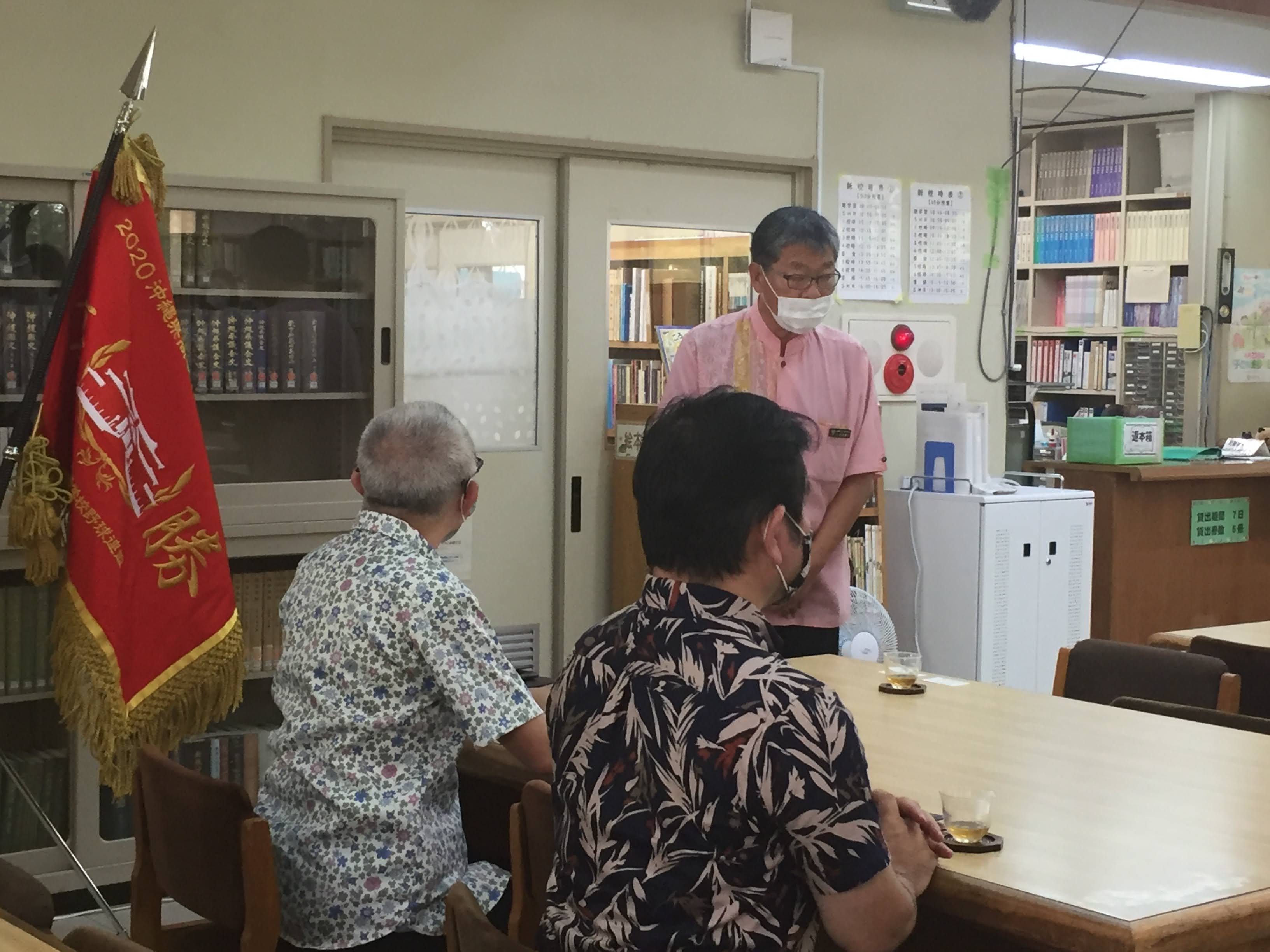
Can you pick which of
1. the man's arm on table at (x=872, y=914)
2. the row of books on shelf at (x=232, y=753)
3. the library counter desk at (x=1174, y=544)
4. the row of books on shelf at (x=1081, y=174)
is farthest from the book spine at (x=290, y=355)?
the row of books on shelf at (x=1081, y=174)

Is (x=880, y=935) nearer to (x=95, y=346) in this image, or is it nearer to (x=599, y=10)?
(x=95, y=346)

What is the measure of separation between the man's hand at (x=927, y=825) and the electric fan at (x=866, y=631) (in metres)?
3.11

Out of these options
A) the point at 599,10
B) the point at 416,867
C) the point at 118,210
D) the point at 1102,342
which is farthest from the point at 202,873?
the point at 1102,342

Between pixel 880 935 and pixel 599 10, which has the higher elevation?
pixel 599 10

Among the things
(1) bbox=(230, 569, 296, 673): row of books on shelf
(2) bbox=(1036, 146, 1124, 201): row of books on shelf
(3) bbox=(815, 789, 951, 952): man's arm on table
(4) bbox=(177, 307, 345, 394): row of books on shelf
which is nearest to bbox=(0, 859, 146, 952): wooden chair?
(3) bbox=(815, 789, 951, 952): man's arm on table

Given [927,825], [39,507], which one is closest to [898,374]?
[39,507]

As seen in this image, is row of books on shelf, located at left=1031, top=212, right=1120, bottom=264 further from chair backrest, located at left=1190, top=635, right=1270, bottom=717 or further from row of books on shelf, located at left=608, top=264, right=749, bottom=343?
chair backrest, located at left=1190, top=635, right=1270, bottom=717

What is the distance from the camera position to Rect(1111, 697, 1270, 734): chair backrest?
2.59m

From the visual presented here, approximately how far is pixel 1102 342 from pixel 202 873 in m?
7.29

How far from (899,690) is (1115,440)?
3.53m

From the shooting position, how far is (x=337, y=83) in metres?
4.33

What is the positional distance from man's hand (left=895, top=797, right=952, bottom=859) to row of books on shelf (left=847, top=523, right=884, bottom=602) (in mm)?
3423

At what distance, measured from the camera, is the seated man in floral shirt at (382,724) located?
7.25 ft

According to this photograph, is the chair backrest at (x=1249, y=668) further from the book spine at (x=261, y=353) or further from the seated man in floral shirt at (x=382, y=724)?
the book spine at (x=261, y=353)
